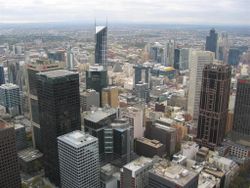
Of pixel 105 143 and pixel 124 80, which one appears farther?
pixel 124 80

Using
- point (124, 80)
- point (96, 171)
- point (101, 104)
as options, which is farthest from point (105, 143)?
point (124, 80)

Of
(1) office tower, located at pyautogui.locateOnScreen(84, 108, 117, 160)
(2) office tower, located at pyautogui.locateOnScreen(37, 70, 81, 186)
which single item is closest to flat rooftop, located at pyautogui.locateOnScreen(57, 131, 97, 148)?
(2) office tower, located at pyautogui.locateOnScreen(37, 70, 81, 186)

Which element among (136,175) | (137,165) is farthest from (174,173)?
(137,165)

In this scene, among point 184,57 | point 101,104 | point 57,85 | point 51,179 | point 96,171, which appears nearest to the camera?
point 96,171

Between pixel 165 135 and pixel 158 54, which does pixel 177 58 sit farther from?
pixel 165 135

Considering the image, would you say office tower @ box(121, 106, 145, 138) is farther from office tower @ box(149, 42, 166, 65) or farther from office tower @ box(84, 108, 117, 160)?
office tower @ box(149, 42, 166, 65)

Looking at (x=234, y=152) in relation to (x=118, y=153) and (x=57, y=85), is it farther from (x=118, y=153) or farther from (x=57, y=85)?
(x=57, y=85)
